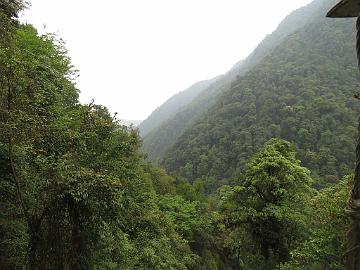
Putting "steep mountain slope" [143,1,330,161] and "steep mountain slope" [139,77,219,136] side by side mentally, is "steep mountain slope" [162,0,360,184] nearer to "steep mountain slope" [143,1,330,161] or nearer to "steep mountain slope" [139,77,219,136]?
"steep mountain slope" [143,1,330,161]

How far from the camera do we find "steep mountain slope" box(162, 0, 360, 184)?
49969mm

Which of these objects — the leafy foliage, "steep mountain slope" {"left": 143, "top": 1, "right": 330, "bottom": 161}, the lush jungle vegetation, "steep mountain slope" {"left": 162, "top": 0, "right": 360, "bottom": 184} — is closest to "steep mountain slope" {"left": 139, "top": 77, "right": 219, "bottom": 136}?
"steep mountain slope" {"left": 143, "top": 1, "right": 330, "bottom": 161}

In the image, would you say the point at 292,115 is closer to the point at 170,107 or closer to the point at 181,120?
the point at 181,120

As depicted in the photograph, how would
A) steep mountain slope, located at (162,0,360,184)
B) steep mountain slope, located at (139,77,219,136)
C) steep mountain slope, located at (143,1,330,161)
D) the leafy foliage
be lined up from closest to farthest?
the leafy foliage → steep mountain slope, located at (162,0,360,184) → steep mountain slope, located at (143,1,330,161) → steep mountain slope, located at (139,77,219,136)

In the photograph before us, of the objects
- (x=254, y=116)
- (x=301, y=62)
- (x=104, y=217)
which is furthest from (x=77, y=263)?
(x=301, y=62)

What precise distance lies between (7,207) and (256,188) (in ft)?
47.2

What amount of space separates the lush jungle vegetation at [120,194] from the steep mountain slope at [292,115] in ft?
1.70

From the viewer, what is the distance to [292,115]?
201 ft

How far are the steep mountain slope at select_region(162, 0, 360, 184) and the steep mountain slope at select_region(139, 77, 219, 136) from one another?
64.1 m

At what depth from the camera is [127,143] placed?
13359 mm

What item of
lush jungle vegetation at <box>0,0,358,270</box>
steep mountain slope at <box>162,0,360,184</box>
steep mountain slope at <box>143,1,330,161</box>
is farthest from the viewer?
steep mountain slope at <box>143,1,330,161</box>

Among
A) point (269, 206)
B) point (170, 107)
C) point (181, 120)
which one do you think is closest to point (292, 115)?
point (269, 206)

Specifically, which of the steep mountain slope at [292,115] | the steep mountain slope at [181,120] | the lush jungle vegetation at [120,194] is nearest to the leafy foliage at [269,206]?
the lush jungle vegetation at [120,194]

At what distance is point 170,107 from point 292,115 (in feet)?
331
